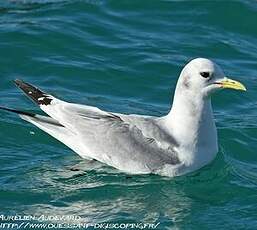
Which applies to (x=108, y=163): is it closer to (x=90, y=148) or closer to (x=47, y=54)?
(x=90, y=148)

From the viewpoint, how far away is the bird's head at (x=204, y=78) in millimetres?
10820

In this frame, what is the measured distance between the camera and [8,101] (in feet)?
42.2

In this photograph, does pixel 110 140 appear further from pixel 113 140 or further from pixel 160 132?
pixel 160 132

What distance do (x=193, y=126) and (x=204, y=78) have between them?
578 mm

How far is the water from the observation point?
10406 mm

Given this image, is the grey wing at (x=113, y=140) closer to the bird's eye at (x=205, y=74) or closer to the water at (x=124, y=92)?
the water at (x=124, y=92)

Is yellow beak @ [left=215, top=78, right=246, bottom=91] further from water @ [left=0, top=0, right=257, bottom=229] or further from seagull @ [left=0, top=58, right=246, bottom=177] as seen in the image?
water @ [left=0, top=0, right=257, bottom=229]

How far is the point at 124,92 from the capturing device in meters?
13.5

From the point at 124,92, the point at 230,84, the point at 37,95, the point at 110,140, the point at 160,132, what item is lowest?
the point at 124,92

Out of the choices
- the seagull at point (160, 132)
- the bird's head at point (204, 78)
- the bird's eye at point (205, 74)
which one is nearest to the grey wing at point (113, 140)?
the seagull at point (160, 132)

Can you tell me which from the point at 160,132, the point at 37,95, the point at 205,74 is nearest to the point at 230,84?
the point at 205,74

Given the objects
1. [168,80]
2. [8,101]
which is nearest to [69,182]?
[8,101]

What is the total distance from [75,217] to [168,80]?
175 inches

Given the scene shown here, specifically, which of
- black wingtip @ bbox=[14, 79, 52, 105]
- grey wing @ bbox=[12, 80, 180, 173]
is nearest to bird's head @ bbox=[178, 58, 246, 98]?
grey wing @ bbox=[12, 80, 180, 173]
